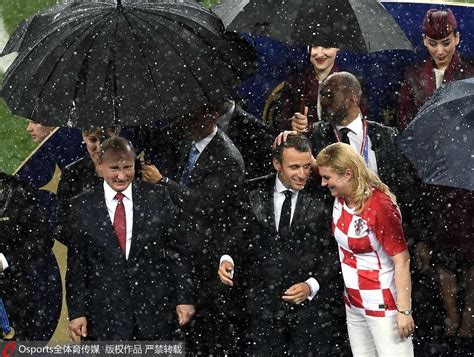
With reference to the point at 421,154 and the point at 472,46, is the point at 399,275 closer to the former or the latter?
the point at 421,154

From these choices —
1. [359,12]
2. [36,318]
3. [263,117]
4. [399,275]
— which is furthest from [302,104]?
[36,318]

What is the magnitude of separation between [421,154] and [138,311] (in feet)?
6.23

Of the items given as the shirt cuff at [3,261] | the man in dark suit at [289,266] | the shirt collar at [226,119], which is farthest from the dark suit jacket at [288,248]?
the shirt cuff at [3,261]

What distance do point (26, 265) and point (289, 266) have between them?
1.84 metres

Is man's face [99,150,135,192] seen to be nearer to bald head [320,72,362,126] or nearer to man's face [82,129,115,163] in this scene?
man's face [82,129,115,163]

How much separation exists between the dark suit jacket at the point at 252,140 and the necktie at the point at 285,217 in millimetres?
632

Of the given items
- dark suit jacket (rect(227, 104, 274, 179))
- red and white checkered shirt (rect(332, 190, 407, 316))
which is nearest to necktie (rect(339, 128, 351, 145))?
red and white checkered shirt (rect(332, 190, 407, 316))

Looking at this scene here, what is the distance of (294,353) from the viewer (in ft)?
26.1

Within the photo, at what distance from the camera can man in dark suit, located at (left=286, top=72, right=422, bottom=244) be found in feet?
26.2

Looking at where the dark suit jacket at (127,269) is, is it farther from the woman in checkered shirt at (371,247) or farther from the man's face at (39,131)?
the man's face at (39,131)

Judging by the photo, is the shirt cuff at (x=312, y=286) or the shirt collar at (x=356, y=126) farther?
the shirt collar at (x=356, y=126)

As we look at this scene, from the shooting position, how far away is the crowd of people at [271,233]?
7684 mm

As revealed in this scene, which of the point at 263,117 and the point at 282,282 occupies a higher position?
the point at 263,117

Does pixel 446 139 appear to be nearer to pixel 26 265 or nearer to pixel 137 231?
pixel 137 231
